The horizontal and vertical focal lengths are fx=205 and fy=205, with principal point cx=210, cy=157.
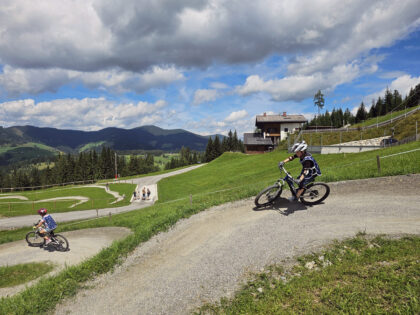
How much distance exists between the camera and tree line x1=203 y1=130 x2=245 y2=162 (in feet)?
383

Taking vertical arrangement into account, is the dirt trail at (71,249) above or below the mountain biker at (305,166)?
below

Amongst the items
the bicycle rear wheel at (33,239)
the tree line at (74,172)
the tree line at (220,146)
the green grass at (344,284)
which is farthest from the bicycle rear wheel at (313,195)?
the tree line at (220,146)

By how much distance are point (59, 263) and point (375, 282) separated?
47.5 feet

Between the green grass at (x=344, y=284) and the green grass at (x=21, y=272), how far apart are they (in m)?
10.0

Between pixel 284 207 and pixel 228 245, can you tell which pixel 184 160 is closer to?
pixel 284 207

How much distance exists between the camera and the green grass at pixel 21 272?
9.87 meters

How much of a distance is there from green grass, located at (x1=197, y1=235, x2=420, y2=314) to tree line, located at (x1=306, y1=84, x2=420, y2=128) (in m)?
120

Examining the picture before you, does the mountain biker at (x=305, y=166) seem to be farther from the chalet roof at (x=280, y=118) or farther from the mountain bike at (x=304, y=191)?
the chalet roof at (x=280, y=118)

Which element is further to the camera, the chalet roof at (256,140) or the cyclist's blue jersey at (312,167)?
Answer: the chalet roof at (256,140)

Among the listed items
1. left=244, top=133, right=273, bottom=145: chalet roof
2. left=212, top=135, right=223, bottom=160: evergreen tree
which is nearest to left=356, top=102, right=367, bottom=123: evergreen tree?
left=244, top=133, right=273, bottom=145: chalet roof

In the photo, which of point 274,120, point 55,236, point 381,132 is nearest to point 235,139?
point 274,120

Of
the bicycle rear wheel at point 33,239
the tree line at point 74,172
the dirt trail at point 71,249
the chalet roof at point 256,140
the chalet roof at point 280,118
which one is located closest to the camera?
the dirt trail at point 71,249

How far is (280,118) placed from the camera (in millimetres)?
88000

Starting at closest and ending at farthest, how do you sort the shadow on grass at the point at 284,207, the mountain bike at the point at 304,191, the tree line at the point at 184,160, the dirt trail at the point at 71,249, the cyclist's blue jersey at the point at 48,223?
the shadow on grass at the point at 284,207
the mountain bike at the point at 304,191
the dirt trail at the point at 71,249
the cyclist's blue jersey at the point at 48,223
the tree line at the point at 184,160
